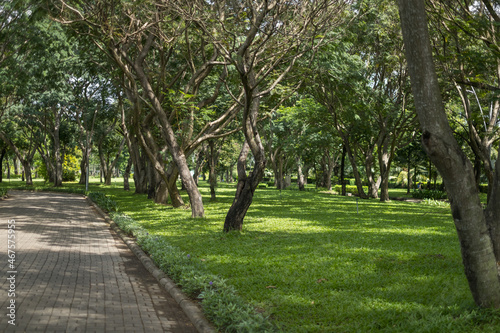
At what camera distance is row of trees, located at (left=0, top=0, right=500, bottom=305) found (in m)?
11.0

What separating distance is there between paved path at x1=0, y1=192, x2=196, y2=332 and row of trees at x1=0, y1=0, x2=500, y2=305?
357 centimetres

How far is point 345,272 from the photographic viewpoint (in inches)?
281

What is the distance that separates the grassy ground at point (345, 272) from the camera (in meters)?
4.95

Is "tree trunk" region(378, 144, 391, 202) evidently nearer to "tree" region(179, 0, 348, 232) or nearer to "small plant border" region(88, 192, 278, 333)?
"tree" region(179, 0, 348, 232)

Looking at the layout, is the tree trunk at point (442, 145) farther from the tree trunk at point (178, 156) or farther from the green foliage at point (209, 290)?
the tree trunk at point (178, 156)

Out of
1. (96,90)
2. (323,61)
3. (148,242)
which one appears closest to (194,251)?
(148,242)

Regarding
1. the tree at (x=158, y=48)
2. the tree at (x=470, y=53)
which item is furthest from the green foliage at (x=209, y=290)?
the tree at (x=470, y=53)

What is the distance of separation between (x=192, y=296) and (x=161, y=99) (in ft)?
44.7

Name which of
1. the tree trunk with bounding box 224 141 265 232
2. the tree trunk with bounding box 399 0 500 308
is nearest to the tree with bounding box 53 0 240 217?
the tree trunk with bounding box 224 141 265 232

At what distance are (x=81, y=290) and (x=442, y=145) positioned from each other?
202 inches

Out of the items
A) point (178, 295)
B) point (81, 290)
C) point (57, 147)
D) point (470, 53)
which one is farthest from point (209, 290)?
point (57, 147)

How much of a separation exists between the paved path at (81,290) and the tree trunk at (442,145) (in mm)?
3179

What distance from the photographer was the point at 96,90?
32031mm

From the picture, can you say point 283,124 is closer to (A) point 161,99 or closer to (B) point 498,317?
(A) point 161,99
